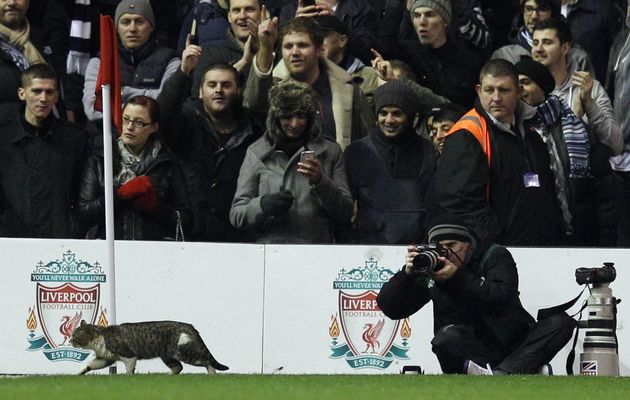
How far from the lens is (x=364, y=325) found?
13.6 meters

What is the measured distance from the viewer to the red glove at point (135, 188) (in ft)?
45.3

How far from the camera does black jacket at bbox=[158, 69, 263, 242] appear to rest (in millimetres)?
14148

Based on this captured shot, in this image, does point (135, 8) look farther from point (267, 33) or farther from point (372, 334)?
point (372, 334)

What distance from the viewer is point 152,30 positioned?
1501 centimetres

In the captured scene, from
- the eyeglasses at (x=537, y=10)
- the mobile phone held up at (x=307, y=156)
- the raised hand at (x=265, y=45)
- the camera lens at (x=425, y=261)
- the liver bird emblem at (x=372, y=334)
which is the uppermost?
the eyeglasses at (x=537, y=10)

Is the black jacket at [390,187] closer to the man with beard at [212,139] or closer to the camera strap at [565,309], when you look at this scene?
the man with beard at [212,139]

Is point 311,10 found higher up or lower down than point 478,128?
higher up

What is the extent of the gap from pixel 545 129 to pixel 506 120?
0.66m

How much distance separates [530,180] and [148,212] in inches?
136

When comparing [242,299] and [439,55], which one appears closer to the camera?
[242,299]

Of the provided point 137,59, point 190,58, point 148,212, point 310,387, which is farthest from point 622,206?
point 310,387

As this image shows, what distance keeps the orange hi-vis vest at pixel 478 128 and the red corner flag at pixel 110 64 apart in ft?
9.62

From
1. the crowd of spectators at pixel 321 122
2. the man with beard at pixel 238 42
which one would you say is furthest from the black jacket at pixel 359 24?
the man with beard at pixel 238 42

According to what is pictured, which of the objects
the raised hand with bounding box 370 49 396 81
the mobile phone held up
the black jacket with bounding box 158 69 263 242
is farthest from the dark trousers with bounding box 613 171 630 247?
the black jacket with bounding box 158 69 263 242
